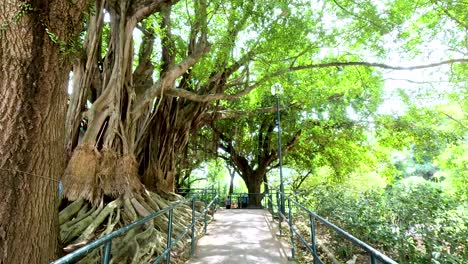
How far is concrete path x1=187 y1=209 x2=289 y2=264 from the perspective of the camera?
4438 mm

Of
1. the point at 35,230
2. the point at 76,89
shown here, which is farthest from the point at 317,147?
the point at 35,230

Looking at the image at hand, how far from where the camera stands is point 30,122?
2336 millimetres

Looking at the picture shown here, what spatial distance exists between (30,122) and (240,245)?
12.5 ft

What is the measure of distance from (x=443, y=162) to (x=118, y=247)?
1364 centimetres

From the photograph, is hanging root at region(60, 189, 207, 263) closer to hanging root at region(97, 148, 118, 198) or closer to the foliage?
hanging root at region(97, 148, 118, 198)

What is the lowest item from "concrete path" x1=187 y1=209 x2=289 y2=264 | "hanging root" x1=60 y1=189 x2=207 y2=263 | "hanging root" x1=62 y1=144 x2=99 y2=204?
"concrete path" x1=187 y1=209 x2=289 y2=264

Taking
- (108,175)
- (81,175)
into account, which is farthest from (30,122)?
(108,175)

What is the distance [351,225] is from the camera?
4516 millimetres

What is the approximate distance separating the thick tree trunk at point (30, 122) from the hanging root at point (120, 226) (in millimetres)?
1303

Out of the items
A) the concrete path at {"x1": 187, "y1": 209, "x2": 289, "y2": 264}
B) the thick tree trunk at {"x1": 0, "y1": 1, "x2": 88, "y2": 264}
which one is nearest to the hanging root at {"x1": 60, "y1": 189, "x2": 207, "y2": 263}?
the concrete path at {"x1": 187, "y1": 209, "x2": 289, "y2": 264}

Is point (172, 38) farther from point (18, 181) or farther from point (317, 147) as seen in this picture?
point (317, 147)

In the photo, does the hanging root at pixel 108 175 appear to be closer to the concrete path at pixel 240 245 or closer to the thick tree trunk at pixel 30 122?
the concrete path at pixel 240 245

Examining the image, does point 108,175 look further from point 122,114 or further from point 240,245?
point 240,245

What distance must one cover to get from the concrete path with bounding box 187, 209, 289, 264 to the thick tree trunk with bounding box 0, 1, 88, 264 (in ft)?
7.96
